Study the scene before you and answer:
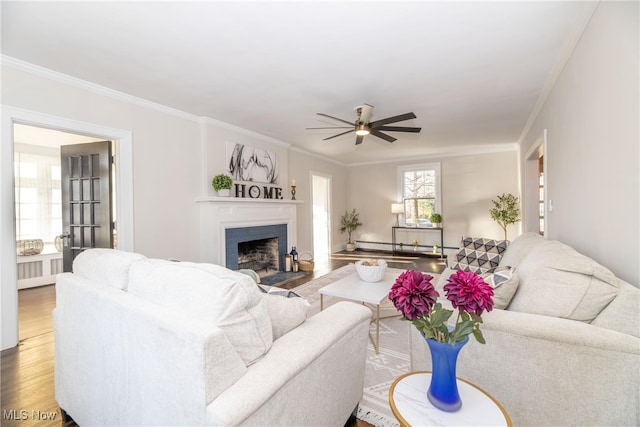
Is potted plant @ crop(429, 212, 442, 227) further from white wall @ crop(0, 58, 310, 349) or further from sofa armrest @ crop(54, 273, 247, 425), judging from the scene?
sofa armrest @ crop(54, 273, 247, 425)

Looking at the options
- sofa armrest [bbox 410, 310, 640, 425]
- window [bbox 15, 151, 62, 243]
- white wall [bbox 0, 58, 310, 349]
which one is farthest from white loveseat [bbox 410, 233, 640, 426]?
window [bbox 15, 151, 62, 243]

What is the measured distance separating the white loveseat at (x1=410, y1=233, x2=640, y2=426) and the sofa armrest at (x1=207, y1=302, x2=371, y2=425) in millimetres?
431

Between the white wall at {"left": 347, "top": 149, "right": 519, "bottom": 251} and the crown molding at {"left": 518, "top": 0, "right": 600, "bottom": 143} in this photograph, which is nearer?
the crown molding at {"left": 518, "top": 0, "right": 600, "bottom": 143}

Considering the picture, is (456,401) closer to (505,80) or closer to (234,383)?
(234,383)

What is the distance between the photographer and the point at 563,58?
239cm

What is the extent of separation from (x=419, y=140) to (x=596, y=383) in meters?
4.73

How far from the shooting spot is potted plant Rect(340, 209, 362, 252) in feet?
25.1

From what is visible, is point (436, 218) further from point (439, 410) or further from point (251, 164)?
point (439, 410)

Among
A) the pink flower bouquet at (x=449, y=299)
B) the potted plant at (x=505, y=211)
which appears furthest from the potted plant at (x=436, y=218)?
the pink flower bouquet at (x=449, y=299)

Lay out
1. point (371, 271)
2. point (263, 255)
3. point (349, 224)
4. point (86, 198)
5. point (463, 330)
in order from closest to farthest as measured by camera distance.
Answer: point (463, 330) → point (371, 271) → point (86, 198) → point (263, 255) → point (349, 224)

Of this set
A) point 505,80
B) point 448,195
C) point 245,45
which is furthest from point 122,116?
point 448,195

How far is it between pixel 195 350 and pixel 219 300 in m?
0.18

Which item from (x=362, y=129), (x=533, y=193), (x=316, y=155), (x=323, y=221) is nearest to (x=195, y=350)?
(x=362, y=129)

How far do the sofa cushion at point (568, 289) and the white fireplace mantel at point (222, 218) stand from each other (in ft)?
11.4
